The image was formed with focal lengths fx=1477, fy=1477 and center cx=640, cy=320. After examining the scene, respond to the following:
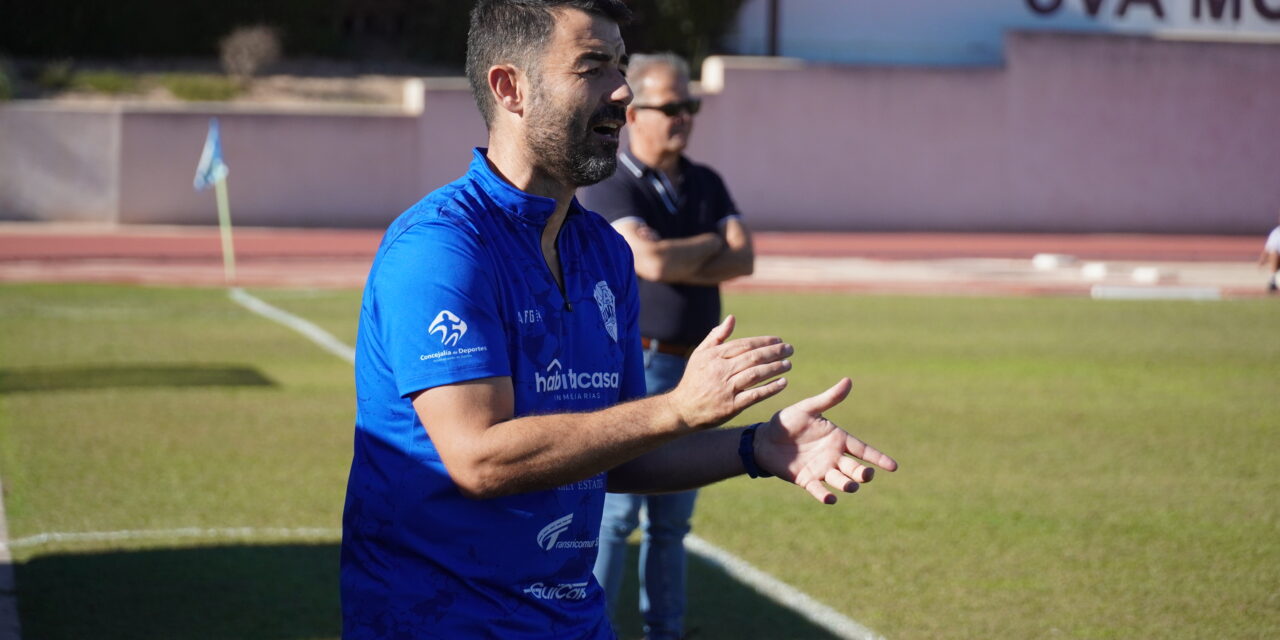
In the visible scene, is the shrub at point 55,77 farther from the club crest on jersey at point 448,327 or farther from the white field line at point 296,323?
the club crest on jersey at point 448,327

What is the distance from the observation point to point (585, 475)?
2.81 metres

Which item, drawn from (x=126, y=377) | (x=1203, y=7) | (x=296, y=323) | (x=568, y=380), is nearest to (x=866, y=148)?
(x=1203, y=7)

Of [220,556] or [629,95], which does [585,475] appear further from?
[220,556]

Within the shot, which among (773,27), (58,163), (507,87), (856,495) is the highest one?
(507,87)

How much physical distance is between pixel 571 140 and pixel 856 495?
234 inches

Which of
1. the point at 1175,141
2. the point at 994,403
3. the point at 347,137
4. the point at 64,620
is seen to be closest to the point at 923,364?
the point at 994,403

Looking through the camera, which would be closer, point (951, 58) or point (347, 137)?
point (347, 137)

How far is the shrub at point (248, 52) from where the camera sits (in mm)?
40812

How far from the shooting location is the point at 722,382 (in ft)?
8.97

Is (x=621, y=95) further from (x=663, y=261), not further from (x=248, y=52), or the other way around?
(x=248, y=52)

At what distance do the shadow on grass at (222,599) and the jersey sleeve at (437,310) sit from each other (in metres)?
3.49

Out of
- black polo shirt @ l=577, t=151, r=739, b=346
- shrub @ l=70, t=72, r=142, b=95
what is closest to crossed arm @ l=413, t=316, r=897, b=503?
black polo shirt @ l=577, t=151, r=739, b=346

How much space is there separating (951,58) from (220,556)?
124 ft

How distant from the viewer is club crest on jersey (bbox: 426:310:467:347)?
2.74m
